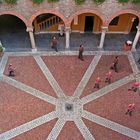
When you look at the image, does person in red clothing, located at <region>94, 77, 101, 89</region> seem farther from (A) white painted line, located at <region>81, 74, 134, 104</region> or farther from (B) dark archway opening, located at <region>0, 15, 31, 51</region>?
(B) dark archway opening, located at <region>0, 15, 31, 51</region>

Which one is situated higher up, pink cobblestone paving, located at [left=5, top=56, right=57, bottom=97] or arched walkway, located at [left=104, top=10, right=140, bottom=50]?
arched walkway, located at [left=104, top=10, right=140, bottom=50]

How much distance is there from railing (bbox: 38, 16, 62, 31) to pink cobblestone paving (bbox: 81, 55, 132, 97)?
4.89 m

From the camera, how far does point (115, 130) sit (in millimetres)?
→ 17844

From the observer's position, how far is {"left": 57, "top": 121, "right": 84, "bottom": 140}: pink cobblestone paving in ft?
57.0

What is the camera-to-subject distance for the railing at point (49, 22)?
74.3ft

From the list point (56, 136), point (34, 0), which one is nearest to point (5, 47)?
point (34, 0)

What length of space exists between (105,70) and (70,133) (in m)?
6.02

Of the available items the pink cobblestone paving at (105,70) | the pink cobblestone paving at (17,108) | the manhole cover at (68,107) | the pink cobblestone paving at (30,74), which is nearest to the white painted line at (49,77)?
the pink cobblestone paving at (30,74)

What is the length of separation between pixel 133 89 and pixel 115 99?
1627 mm

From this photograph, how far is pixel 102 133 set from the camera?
1769cm

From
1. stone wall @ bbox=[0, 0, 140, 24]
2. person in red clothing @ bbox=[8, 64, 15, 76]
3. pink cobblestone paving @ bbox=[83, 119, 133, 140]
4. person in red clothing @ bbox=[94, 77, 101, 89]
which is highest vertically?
stone wall @ bbox=[0, 0, 140, 24]

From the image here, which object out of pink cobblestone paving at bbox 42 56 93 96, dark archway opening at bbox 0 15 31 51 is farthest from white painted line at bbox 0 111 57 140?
dark archway opening at bbox 0 15 31 51

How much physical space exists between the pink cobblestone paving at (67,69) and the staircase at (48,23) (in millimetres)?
3025

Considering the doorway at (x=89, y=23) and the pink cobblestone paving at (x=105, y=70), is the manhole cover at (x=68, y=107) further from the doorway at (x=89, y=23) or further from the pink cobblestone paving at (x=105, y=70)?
the doorway at (x=89, y=23)
